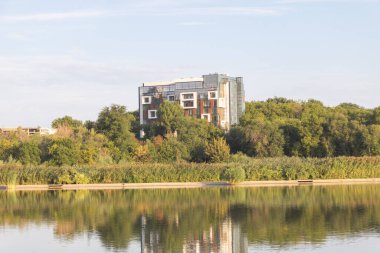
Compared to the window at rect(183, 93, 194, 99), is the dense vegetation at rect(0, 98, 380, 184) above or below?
below

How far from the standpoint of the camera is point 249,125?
6141cm

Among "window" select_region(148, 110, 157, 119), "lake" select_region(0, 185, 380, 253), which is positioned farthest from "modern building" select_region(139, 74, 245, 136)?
"lake" select_region(0, 185, 380, 253)

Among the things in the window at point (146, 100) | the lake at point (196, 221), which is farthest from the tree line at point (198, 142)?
the window at point (146, 100)

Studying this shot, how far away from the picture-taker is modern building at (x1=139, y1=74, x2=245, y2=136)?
91.9 m

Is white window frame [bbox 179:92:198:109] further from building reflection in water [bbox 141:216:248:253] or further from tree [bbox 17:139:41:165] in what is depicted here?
building reflection in water [bbox 141:216:248:253]

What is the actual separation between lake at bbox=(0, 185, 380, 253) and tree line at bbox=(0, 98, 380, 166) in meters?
11.2

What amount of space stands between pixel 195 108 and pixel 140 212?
6555 cm

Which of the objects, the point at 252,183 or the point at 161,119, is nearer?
the point at 252,183

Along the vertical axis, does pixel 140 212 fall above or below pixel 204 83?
below

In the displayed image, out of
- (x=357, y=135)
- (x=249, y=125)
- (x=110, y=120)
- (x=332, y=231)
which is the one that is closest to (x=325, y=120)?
(x=357, y=135)

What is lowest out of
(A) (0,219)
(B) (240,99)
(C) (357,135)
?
(A) (0,219)

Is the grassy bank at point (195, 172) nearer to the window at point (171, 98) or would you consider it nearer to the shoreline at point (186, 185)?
the shoreline at point (186, 185)

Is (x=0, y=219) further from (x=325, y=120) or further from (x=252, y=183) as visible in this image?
(x=325, y=120)

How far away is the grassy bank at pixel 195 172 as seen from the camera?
42.5 meters
